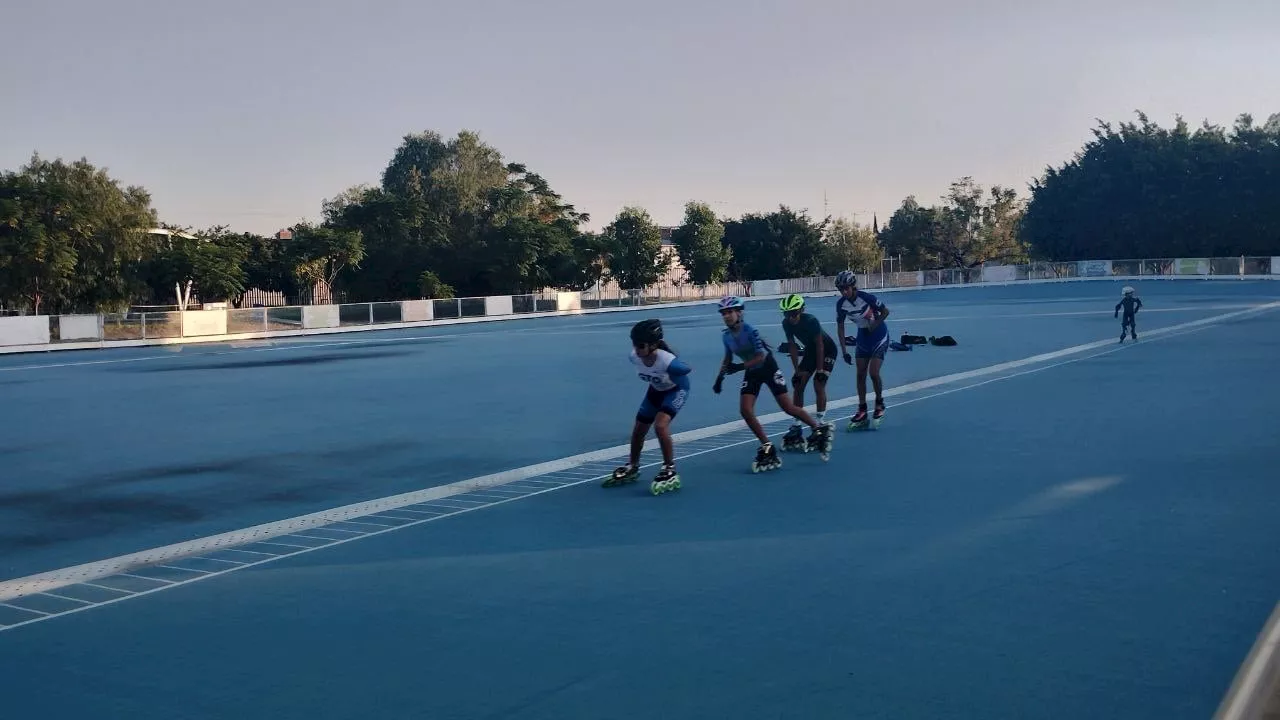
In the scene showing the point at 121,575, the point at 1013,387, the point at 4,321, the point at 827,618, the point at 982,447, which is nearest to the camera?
the point at 827,618

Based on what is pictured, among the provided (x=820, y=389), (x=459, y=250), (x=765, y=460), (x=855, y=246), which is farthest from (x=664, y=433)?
(x=855, y=246)

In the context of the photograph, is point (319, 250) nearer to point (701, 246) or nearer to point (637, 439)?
point (701, 246)

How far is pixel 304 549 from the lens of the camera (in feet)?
28.1

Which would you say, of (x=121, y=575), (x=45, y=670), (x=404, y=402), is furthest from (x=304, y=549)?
(x=404, y=402)

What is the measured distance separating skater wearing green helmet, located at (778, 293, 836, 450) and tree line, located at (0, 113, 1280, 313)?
43872 mm

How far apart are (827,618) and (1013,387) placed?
13446mm

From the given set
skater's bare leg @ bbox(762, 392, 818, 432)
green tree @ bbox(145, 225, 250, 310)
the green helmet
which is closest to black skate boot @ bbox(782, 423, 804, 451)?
skater's bare leg @ bbox(762, 392, 818, 432)

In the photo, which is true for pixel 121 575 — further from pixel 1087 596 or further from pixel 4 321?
pixel 4 321

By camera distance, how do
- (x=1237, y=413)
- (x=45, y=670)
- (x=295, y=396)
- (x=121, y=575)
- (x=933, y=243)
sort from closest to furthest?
(x=45, y=670)
(x=121, y=575)
(x=1237, y=413)
(x=295, y=396)
(x=933, y=243)

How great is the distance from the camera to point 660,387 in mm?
10211

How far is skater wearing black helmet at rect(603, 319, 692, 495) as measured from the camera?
32.4ft

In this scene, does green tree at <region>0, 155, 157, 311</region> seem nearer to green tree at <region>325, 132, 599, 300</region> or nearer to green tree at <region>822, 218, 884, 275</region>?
green tree at <region>325, 132, 599, 300</region>

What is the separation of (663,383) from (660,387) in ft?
0.29

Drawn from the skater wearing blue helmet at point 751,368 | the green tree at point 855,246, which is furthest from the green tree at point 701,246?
the skater wearing blue helmet at point 751,368
